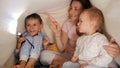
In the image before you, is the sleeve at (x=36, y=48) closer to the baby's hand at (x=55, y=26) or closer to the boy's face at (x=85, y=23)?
the baby's hand at (x=55, y=26)

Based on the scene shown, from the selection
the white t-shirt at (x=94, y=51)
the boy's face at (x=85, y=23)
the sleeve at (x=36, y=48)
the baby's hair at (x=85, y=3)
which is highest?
the baby's hair at (x=85, y=3)

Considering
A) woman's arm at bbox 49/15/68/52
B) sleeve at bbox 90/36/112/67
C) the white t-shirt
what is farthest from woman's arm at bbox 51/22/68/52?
sleeve at bbox 90/36/112/67

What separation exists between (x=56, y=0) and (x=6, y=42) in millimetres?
370

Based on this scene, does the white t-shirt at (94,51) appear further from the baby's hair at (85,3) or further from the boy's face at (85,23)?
the baby's hair at (85,3)

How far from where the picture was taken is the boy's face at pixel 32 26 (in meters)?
1.61

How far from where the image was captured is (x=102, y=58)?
1.32 meters

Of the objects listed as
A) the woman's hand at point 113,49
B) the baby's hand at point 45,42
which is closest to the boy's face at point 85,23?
the woman's hand at point 113,49

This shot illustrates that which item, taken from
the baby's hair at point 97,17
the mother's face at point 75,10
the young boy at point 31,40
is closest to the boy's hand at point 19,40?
the young boy at point 31,40

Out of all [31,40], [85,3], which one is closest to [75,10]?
[85,3]

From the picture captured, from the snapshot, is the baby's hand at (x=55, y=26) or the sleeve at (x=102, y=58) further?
the baby's hand at (x=55, y=26)

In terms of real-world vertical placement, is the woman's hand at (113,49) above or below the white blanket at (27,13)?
below

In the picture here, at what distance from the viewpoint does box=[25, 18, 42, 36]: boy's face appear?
1608 millimetres

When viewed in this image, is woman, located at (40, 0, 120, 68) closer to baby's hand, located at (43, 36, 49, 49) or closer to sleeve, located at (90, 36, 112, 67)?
baby's hand, located at (43, 36, 49, 49)

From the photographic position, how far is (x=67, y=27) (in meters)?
1.64
